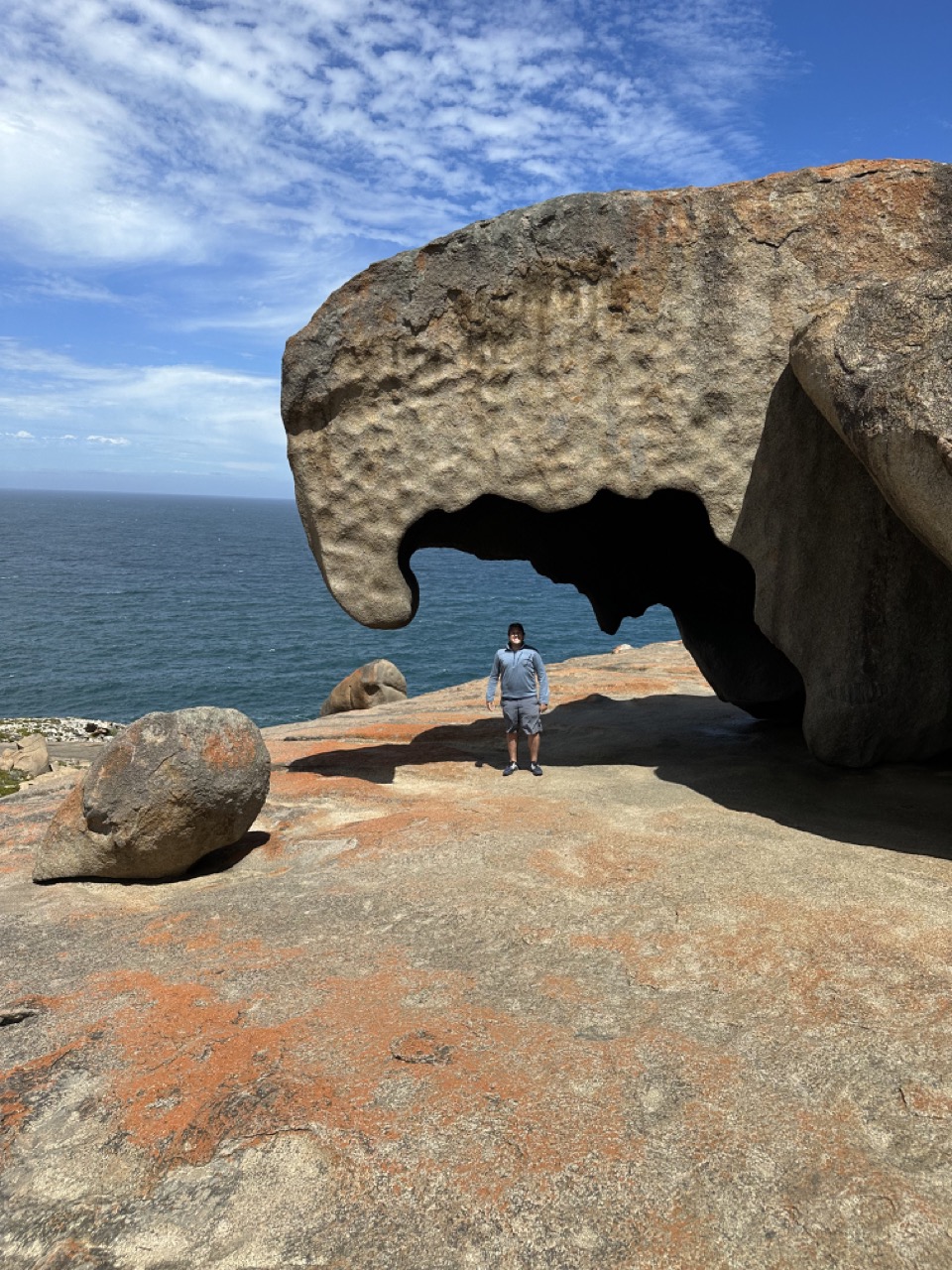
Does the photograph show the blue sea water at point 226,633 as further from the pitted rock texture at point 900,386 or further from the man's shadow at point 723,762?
the pitted rock texture at point 900,386

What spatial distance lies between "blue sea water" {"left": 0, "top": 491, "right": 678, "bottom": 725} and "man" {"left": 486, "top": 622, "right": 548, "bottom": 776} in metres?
21.3

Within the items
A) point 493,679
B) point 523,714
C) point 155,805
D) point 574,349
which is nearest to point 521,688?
point 523,714

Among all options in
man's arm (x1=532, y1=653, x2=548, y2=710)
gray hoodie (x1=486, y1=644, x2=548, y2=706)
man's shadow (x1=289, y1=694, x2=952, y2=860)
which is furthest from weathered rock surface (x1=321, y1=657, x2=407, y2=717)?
man's arm (x1=532, y1=653, x2=548, y2=710)

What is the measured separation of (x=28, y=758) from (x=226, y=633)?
30.2 metres

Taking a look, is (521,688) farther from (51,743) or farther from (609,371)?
(51,743)

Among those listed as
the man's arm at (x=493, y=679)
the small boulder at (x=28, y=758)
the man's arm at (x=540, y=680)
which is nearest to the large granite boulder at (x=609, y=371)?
the man's arm at (x=493, y=679)

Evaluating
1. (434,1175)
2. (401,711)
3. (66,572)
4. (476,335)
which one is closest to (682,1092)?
(434,1175)

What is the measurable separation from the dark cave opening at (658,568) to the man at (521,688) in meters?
1.59

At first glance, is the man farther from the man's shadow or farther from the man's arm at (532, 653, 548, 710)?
the man's shadow

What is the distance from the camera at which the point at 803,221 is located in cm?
836

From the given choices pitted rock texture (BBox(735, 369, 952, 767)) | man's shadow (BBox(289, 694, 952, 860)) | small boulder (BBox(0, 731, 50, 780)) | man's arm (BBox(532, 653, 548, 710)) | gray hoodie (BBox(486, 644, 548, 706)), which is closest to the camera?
man's shadow (BBox(289, 694, 952, 860))

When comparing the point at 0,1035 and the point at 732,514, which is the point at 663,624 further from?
the point at 0,1035

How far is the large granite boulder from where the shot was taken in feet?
27.6

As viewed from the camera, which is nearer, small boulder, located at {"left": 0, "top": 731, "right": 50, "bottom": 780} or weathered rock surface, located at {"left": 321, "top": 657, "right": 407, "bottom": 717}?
small boulder, located at {"left": 0, "top": 731, "right": 50, "bottom": 780}
